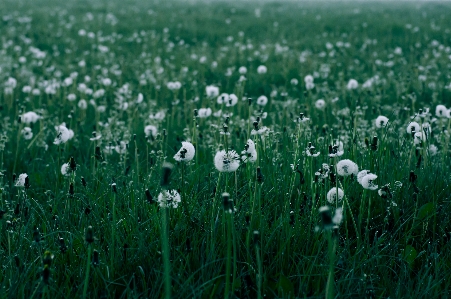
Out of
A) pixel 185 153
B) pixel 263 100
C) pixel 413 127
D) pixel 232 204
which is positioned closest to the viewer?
pixel 232 204

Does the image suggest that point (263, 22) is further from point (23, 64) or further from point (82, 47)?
point (23, 64)

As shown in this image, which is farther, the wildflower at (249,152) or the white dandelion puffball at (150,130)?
the white dandelion puffball at (150,130)

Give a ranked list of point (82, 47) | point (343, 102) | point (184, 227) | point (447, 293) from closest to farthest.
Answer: point (447, 293), point (184, 227), point (343, 102), point (82, 47)

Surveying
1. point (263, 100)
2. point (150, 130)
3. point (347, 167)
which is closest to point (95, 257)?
point (347, 167)

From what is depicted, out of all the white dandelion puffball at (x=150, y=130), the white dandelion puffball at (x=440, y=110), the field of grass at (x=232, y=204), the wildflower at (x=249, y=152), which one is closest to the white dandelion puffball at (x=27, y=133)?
the field of grass at (x=232, y=204)

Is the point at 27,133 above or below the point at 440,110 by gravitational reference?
below

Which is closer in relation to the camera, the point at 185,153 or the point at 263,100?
the point at 185,153

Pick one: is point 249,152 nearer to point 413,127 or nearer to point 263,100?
point 413,127

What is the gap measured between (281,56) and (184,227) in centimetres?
731

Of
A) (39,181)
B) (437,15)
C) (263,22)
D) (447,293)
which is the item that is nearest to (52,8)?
(263,22)

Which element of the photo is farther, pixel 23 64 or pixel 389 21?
pixel 389 21

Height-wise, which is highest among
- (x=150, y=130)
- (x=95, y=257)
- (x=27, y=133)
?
(x=95, y=257)

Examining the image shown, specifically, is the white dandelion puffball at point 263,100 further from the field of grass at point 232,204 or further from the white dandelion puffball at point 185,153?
the white dandelion puffball at point 185,153

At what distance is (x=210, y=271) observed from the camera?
7.94 ft
